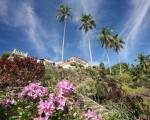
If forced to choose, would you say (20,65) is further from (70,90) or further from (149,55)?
(149,55)

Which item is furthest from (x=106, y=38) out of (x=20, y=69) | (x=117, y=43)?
(x=20, y=69)

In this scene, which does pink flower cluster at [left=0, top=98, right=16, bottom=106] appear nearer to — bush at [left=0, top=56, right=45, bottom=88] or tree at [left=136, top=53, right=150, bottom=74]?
bush at [left=0, top=56, right=45, bottom=88]

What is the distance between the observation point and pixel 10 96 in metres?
4.54

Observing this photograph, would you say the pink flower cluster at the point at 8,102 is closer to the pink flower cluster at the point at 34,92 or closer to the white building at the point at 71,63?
the pink flower cluster at the point at 34,92

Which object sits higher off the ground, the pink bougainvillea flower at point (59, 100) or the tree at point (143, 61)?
the tree at point (143, 61)

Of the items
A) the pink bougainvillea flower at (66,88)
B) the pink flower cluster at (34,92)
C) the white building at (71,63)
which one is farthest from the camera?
the white building at (71,63)

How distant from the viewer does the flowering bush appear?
365 cm

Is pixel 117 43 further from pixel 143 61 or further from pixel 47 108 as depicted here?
pixel 47 108

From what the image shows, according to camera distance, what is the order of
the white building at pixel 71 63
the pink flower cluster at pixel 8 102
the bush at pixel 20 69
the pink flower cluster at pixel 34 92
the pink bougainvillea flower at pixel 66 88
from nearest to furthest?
the pink bougainvillea flower at pixel 66 88, the pink flower cluster at pixel 34 92, the pink flower cluster at pixel 8 102, the bush at pixel 20 69, the white building at pixel 71 63

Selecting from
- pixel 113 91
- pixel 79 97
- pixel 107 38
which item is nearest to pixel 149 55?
pixel 107 38

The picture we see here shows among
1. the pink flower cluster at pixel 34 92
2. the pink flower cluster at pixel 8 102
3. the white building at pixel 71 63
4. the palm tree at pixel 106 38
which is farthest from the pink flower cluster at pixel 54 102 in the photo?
the palm tree at pixel 106 38

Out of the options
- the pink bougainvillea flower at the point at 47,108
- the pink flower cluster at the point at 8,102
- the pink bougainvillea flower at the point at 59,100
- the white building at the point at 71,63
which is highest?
the white building at the point at 71,63

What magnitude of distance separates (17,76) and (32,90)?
12268mm

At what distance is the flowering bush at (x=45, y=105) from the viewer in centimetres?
365
